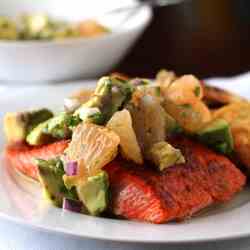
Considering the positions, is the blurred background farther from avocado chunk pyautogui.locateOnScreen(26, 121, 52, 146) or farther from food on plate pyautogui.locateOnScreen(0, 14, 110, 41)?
avocado chunk pyautogui.locateOnScreen(26, 121, 52, 146)

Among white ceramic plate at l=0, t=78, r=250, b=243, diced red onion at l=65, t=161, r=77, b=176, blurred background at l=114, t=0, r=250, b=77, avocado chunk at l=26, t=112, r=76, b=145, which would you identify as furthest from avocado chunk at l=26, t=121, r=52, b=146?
blurred background at l=114, t=0, r=250, b=77

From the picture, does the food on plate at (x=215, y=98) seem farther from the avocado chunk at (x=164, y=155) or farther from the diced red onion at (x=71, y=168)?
the diced red onion at (x=71, y=168)

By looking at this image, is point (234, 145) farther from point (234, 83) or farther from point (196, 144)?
point (234, 83)

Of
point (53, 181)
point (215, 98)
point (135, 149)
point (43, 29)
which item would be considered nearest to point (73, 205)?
point (53, 181)

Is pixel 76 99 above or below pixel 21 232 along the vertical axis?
above

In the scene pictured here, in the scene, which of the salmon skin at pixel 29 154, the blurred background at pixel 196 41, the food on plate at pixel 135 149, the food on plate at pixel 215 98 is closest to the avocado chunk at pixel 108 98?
the food on plate at pixel 135 149

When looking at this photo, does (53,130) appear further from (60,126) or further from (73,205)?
(73,205)

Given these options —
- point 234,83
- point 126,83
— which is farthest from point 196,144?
point 234,83
